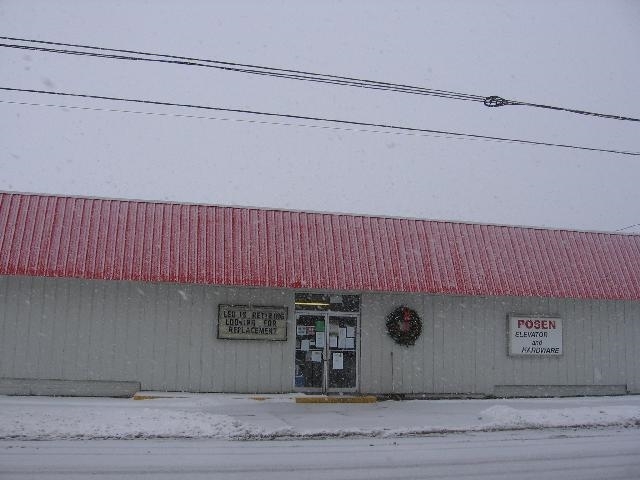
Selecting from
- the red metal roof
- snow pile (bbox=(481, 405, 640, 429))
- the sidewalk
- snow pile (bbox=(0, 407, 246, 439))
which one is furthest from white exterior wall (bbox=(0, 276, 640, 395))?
snow pile (bbox=(481, 405, 640, 429))

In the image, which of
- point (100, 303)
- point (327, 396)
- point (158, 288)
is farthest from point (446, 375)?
point (100, 303)

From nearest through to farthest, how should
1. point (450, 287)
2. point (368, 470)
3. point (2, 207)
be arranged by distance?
point (368, 470)
point (2, 207)
point (450, 287)

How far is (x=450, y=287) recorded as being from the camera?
18.1 metres

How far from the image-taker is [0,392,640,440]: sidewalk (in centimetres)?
1223

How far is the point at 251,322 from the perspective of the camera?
17.8 metres

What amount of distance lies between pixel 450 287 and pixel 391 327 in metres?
1.97

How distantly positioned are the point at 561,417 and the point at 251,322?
26.2 feet

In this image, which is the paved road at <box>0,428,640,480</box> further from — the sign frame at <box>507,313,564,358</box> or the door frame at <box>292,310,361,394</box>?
the sign frame at <box>507,313,564,358</box>

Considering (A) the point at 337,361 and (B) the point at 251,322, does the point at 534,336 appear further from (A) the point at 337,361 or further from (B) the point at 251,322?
(B) the point at 251,322

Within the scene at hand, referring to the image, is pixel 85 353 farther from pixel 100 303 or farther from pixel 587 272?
pixel 587 272

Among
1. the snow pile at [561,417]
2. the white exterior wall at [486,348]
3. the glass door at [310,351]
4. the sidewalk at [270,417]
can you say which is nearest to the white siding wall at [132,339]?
the glass door at [310,351]

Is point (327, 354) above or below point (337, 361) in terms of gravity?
above

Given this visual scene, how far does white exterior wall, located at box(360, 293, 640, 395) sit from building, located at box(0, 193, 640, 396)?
1.6 inches

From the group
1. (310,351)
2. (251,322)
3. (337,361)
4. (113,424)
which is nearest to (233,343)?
(251,322)
